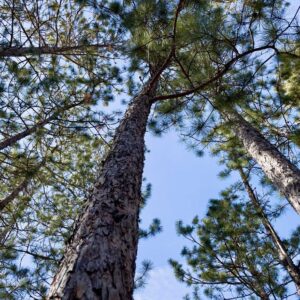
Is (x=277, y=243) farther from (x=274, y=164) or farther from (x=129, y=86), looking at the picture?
(x=129, y=86)

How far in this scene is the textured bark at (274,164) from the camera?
3.77 meters

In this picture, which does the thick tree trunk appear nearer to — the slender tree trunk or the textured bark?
the textured bark

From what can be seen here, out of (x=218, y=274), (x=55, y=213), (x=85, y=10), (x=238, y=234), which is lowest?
(x=218, y=274)

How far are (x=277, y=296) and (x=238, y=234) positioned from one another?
1.10 m

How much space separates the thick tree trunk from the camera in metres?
1.49

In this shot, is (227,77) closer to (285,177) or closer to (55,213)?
(285,177)

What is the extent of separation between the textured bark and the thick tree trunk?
1.88 m

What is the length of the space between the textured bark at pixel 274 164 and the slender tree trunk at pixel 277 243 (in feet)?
3.10

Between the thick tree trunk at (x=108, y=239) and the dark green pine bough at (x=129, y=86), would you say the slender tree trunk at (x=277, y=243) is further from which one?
the thick tree trunk at (x=108, y=239)

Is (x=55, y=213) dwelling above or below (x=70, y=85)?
below

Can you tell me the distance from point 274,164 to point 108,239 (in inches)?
121

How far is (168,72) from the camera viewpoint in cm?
647

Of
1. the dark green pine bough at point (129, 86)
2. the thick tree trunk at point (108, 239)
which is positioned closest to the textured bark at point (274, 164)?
the dark green pine bough at point (129, 86)

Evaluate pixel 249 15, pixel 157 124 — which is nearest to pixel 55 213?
pixel 157 124
